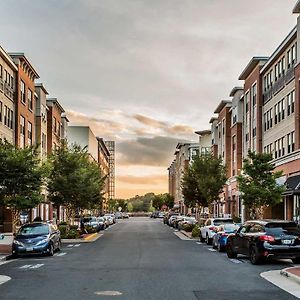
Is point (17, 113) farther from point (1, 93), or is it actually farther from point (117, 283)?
point (117, 283)

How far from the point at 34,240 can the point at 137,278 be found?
10959 millimetres

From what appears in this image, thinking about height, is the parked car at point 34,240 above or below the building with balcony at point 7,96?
below

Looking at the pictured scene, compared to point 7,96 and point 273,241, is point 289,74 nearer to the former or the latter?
point 7,96

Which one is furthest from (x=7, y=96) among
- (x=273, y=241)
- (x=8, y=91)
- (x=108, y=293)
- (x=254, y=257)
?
(x=108, y=293)

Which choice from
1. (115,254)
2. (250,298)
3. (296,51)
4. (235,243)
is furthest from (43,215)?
(250,298)

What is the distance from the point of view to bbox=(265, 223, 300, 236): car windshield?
23266 mm

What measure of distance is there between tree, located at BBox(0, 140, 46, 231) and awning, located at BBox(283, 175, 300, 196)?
16213mm

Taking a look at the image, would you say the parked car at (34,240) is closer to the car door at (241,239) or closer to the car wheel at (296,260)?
the car door at (241,239)

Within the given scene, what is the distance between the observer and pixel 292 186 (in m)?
41.9

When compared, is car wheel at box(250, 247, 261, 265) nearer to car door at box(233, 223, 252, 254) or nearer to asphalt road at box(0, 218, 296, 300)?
asphalt road at box(0, 218, 296, 300)

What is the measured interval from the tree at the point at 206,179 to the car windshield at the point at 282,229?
33.4m

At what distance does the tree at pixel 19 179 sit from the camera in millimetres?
32375

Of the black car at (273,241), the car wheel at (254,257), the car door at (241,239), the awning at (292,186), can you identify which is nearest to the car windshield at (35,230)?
the car door at (241,239)

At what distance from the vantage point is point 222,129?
83.8 meters
